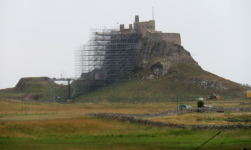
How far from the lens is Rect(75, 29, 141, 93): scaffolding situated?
120m

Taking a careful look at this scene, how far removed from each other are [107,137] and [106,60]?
8968cm

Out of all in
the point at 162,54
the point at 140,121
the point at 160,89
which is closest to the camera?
the point at 140,121

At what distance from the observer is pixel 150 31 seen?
137125mm

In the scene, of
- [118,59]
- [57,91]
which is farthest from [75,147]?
[57,91]

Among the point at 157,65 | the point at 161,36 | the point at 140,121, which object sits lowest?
the point at 140,121

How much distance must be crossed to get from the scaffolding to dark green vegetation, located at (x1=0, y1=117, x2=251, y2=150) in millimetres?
74523

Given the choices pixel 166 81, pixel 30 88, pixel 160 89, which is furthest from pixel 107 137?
pixel 30 88

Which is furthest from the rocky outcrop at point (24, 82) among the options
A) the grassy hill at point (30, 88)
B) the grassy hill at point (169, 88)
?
the grassy hill at point (169, 88)

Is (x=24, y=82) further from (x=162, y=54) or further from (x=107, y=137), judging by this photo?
(x=107, y=137)

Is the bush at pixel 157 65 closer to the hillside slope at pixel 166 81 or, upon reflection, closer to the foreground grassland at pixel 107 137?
the hillside slope at pixel 166 81

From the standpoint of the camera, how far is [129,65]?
4921 inches

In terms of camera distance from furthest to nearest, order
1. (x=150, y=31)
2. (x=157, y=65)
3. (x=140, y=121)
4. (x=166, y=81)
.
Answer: (x=150, y=31)
(x=157, y=65)
(x=166, y=81)
(x=140, y=121)

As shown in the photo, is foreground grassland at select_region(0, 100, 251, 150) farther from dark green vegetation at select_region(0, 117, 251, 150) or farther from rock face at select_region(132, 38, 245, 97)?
rock face at select_region(132, 38, 245, 97)

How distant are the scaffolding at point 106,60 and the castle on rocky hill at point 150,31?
7324mm
